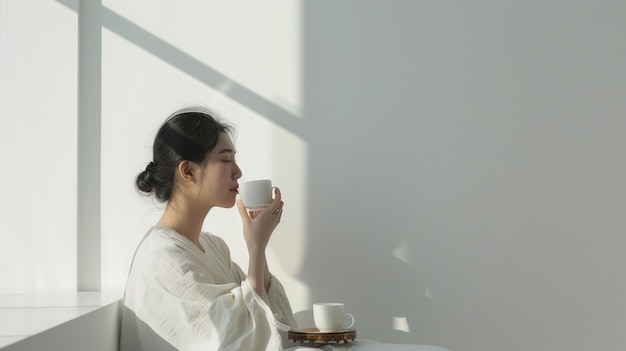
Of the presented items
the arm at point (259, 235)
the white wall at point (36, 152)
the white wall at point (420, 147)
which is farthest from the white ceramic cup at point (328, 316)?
the white wall at point (36, 152)

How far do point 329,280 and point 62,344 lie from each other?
1.16 m

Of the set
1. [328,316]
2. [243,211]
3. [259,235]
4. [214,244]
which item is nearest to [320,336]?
[328,316]

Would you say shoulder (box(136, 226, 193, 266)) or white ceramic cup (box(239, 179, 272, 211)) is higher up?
white ceramic cup (box(239, 179, 272, 211))

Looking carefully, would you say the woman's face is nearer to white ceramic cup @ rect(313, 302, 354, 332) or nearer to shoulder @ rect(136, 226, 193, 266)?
shoulder @ rect(136, 226, 193, 266)

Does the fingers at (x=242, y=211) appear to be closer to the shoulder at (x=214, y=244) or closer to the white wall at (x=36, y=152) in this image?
the shoulder at (x=214, y=244)

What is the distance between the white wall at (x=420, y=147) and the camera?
2502 millimetres

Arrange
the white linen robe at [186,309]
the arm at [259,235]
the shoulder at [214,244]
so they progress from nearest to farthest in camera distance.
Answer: the white linen robe at [186,309] < the arm at [259,235] < the shoulder at [214,244]

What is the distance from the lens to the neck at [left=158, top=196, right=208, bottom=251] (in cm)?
211

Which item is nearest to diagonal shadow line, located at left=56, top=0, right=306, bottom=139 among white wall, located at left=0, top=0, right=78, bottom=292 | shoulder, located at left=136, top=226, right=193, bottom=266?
white wall, located at left=0, top=0, right=78, bottom=292

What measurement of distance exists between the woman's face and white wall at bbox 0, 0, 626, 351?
1.05 feet

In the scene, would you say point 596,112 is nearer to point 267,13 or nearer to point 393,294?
point 393,294

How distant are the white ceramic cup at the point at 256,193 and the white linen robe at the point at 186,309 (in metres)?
0.22

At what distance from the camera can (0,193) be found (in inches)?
94.5

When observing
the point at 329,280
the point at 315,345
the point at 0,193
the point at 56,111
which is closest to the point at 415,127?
the point at 329,280
